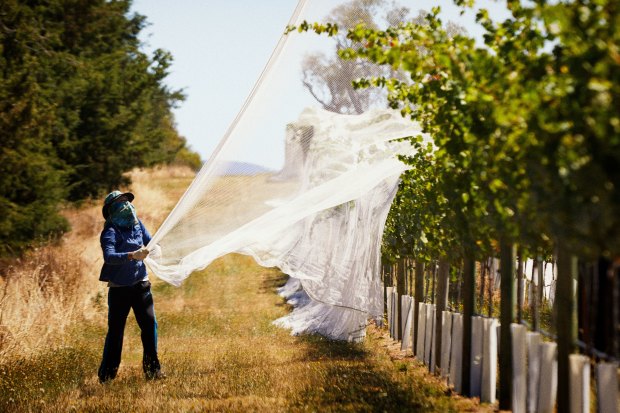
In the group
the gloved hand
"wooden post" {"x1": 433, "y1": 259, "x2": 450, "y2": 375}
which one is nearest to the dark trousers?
Answer: the gloved hand

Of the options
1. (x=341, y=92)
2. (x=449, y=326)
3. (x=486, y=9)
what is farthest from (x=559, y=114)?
(x=449, y=326)

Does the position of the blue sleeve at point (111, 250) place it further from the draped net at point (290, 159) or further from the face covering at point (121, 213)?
the draped net at point (290, 159)

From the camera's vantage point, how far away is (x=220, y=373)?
8.07m

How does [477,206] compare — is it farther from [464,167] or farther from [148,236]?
[148,236]

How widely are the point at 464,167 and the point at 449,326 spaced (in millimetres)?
2591

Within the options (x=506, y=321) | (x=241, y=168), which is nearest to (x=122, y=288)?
(x=241, y=168)

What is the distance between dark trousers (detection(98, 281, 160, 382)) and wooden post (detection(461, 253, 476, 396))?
331cm

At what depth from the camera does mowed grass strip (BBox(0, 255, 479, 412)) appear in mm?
6230

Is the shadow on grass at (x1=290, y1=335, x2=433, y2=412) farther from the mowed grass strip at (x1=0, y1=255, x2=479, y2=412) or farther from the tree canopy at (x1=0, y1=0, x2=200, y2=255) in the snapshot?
the tree canopy at (x1=0, y1=0, x2=200, y2=255)

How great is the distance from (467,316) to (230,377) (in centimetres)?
270

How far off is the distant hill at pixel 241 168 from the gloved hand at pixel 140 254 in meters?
1.26

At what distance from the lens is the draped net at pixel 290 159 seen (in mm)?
6289

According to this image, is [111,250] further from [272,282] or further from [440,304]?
[272,282]

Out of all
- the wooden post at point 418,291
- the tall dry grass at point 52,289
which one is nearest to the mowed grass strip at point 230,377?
the tall dry grass at point 52,289
